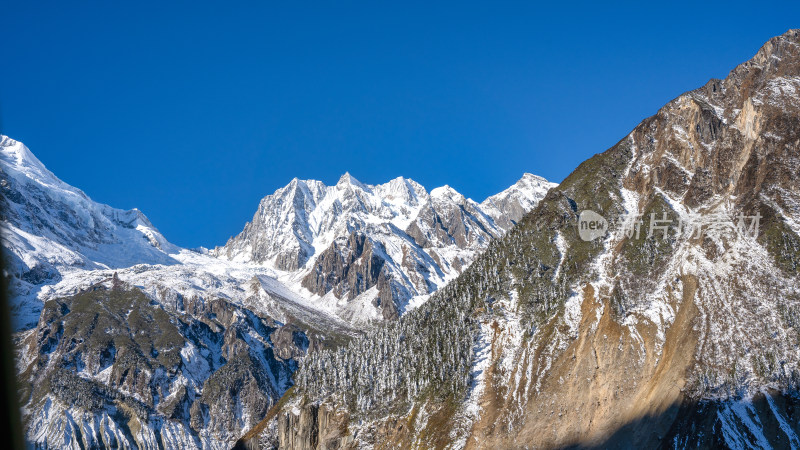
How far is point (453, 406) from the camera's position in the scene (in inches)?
6555

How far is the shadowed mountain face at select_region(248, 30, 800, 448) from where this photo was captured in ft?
440

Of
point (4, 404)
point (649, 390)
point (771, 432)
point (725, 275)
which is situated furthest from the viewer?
point (725, 275)

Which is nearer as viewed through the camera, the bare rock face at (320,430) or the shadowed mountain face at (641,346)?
the shadowed mountain face at (641,346)

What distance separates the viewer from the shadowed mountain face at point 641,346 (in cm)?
13412

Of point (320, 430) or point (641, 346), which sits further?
point (320, 430)

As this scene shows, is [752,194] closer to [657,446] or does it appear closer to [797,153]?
[797,153]

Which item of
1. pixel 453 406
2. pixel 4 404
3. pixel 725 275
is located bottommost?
pixel 4 404

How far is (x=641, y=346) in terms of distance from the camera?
156m

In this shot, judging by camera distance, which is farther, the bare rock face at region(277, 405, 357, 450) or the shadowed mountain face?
the bare rock face at region(277, 405, 357, 450)

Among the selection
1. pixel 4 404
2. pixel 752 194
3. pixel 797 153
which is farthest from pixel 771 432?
pixel 4 404

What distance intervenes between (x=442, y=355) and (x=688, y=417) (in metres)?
73.1

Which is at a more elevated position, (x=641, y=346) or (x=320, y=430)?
(x=320, y=430)

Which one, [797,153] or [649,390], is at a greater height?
[797,153]

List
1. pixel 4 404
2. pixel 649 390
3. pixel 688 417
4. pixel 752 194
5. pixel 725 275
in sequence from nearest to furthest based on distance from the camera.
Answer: pixel 4 404, pixel 688 417, pixel 649 390, pixel 725 275, pixel 752 194
